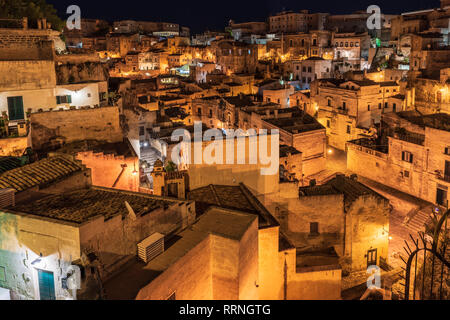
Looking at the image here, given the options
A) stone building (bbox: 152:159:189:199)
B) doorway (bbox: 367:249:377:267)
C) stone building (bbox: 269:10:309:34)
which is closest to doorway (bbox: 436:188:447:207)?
doorway (bbox: 367:249:377:267)

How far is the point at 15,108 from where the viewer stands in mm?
16234

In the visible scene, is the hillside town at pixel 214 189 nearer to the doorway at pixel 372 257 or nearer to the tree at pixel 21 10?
the doorway at pixel 372 257

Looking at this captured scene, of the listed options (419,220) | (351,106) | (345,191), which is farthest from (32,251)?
(351,106)

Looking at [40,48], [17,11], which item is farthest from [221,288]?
[17,11]

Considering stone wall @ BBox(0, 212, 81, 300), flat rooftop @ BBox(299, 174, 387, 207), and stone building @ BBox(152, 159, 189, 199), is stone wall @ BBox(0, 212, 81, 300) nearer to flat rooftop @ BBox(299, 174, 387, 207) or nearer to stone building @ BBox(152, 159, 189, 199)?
stone building @ BBox(152, 159, 189, 199)

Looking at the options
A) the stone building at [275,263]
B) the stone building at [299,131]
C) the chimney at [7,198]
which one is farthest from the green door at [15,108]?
the stone building at [299,131]

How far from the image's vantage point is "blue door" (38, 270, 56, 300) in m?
8.02

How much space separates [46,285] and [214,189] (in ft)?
19.7

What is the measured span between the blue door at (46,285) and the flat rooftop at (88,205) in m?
1.04

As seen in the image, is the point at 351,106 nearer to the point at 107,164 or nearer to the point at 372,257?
the point at 372,257
